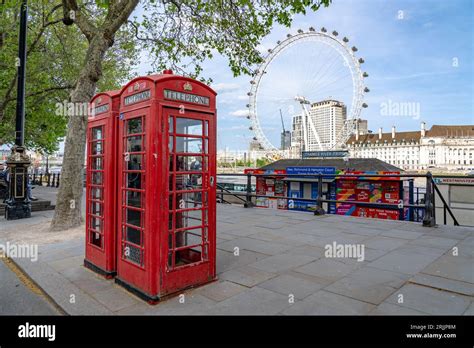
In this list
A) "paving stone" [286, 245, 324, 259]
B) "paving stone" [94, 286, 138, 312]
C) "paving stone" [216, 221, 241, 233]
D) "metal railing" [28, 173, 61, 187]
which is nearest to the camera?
"paving stone" [94, 286, 138, 312]

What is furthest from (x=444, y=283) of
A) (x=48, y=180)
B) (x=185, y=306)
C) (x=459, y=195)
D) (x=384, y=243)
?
(x=48, y=180)

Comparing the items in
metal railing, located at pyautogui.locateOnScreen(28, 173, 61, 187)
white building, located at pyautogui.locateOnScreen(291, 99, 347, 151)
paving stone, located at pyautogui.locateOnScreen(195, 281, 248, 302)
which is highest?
white building, located at pyautogui.locateOnScreen(291, 99, 347, 151)

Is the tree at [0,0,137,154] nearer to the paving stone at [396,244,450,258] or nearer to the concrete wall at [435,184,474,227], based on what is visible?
the paving stone at [396,244,450,258]

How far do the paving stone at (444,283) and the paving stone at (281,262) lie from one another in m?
1.49


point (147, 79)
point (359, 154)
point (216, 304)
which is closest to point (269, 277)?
point (216, 304)

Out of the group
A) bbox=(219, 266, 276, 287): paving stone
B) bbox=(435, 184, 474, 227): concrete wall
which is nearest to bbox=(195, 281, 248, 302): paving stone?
bbox=(219, 266, 276, 287): paving stone

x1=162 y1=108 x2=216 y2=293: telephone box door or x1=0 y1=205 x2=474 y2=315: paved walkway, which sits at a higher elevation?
x1=162 y1=108 x2=216 y2=293: telephone box door

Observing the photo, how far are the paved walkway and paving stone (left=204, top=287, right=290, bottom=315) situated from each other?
10 millimetres

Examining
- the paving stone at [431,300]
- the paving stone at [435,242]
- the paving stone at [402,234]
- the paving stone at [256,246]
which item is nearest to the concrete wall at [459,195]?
the paving stone at [402,234]

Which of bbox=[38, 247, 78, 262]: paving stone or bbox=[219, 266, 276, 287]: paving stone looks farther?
bbox=[38, 247, 78, 262]: paving stone

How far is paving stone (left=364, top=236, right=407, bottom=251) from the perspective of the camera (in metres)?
5.84

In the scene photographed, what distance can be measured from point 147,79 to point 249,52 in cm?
776

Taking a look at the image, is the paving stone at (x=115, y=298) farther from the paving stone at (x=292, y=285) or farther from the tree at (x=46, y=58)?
the tree at (x=46, y=58)
